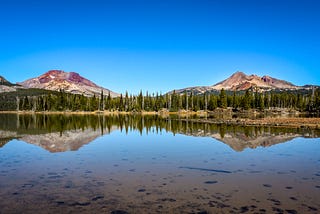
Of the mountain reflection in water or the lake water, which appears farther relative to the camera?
the mountain reflection in water

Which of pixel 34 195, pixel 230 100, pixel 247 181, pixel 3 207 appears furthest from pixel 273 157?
pixel 230 100

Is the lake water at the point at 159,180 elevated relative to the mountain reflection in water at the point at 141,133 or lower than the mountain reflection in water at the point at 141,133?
lower

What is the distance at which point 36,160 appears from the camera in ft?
74.8

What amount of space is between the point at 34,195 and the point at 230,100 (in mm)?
147155

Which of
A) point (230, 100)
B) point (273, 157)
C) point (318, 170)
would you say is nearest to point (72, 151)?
point (273, 157)

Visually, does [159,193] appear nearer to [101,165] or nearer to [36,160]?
[101,165]

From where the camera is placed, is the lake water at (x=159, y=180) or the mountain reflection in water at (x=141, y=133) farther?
the mountain reflection in water at (x=141, y=133)

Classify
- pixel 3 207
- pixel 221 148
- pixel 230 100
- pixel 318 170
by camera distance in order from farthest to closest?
pixel 230 100
pixel 221 148
pixel 318 170
pixel 3 207

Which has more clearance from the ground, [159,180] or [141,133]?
[141,133]

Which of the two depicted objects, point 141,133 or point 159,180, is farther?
point 141,133

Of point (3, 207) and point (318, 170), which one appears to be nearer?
point (3, 207)

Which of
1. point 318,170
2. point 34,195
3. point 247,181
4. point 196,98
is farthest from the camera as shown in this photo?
point 196,98

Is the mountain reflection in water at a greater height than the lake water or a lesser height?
greater

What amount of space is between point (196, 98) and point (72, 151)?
486ft
